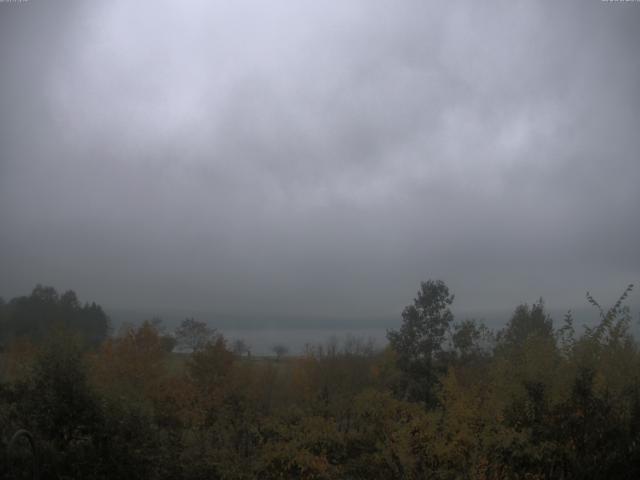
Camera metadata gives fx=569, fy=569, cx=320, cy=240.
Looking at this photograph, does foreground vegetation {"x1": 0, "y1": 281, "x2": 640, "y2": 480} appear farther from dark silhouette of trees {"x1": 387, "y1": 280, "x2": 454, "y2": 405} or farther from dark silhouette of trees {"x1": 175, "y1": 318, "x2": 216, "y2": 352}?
dark silhouette of trees {"x1": 175, "y1": 318, "x2": 216, "y2": 352}

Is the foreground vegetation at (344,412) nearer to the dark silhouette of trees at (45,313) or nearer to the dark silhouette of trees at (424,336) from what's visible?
the dark silhouette of trees at (424,336)

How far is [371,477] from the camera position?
58.6ft

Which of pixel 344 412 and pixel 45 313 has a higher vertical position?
pixel 45 313

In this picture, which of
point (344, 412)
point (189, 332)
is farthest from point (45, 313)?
point (344, 412)

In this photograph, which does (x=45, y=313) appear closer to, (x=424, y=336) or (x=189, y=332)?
(x=189, y=332)

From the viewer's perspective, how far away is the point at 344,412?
79.2 ft

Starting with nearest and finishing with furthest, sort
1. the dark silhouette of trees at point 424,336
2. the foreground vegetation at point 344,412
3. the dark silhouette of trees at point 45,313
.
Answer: the foreground vegetation at point 344,412 < the dark silhouette of trees at point 424,336 < the dark silhouette of trees at point 45,313

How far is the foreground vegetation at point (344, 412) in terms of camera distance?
12.3 meters

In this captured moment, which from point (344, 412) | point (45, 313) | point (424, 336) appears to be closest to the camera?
point (344, 412)

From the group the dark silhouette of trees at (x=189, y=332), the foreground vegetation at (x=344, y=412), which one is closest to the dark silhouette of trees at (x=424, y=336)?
the foreground vegetation at (x=344, y=412)

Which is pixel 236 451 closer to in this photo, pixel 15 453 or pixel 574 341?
Answer: pixel 15 453

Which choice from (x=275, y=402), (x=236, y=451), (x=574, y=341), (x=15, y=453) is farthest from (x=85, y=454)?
(x=275, y=402)

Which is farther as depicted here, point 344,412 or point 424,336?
point 424,336

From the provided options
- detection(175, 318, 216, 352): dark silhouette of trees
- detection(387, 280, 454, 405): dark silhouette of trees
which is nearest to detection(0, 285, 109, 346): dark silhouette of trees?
detection(175, 318, 216, 352): dark silhouette of trees
